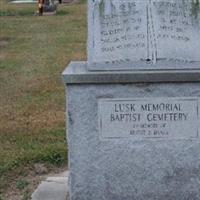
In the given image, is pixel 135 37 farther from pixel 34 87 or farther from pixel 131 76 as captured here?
pixel 34 87

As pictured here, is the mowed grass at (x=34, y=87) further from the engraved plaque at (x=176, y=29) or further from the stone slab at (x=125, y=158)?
the engraved plaque at (x=176, y=29)


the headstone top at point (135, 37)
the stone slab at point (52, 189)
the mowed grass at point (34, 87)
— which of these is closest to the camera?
the headstone top at point (135, 37)

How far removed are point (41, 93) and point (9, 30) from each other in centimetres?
844

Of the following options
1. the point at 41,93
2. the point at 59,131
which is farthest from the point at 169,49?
the point at 41,93

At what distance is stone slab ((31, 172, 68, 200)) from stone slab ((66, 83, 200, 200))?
41 centimetres

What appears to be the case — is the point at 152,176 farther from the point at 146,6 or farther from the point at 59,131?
the point at 59,131

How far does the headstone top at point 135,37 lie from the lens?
512 centimetres

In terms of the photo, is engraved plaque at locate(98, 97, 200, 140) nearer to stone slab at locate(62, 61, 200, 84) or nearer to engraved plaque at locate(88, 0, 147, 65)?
stone slab at locate(62, 61, 200, 84)

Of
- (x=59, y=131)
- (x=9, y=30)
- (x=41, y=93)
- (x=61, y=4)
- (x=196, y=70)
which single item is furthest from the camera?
(x=61, y=4)

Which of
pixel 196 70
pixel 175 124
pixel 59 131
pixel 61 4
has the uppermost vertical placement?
pixel 196 70

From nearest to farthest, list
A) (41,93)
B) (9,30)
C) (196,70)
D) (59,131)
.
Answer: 1. (196,70)
2. (59,131)
3. (41,93)
4. (9,30)

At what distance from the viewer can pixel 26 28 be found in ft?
61.0

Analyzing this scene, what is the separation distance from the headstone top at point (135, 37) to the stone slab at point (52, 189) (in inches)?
43.6

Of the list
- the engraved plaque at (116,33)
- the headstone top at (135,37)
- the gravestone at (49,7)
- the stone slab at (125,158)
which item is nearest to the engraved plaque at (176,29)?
A: the headstone top at (135,37)
